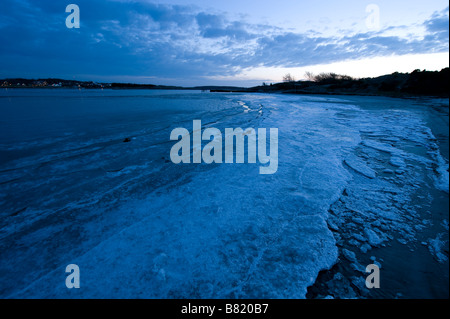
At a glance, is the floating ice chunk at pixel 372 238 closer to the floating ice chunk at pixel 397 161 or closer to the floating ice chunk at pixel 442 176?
the floating ice chunk at pixel 442 176

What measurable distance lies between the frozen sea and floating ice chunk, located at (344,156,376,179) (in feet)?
0.20

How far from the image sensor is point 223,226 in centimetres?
280

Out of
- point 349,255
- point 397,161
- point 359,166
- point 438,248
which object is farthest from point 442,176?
point 349,255

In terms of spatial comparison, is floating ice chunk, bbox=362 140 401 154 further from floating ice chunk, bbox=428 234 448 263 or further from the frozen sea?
floating ice chunk, bbox=428 234 448 263

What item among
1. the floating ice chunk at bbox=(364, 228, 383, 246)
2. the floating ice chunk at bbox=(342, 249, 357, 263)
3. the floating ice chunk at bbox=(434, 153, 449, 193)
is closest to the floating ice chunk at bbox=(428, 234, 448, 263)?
the floating ice chunk at bbox=(364, 228, 383, 246)

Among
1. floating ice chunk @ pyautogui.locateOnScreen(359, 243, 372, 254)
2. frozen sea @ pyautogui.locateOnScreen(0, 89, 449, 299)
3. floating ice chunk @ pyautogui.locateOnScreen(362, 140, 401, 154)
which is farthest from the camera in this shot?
floating ice chunk @ pyautogui.locateOnScreen(362, 140, 401, 154)

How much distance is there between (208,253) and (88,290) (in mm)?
1259

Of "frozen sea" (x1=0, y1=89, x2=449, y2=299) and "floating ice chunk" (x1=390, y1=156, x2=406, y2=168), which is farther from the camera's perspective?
"floating ice chunk" (x1=390, y1=156, x2=406, y2=168)

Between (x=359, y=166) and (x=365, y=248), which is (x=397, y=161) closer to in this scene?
(x=359, y=166)

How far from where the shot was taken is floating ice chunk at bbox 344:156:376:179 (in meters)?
4.38

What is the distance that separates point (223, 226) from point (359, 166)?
4057 millimetres

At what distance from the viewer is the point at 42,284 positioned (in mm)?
1954
